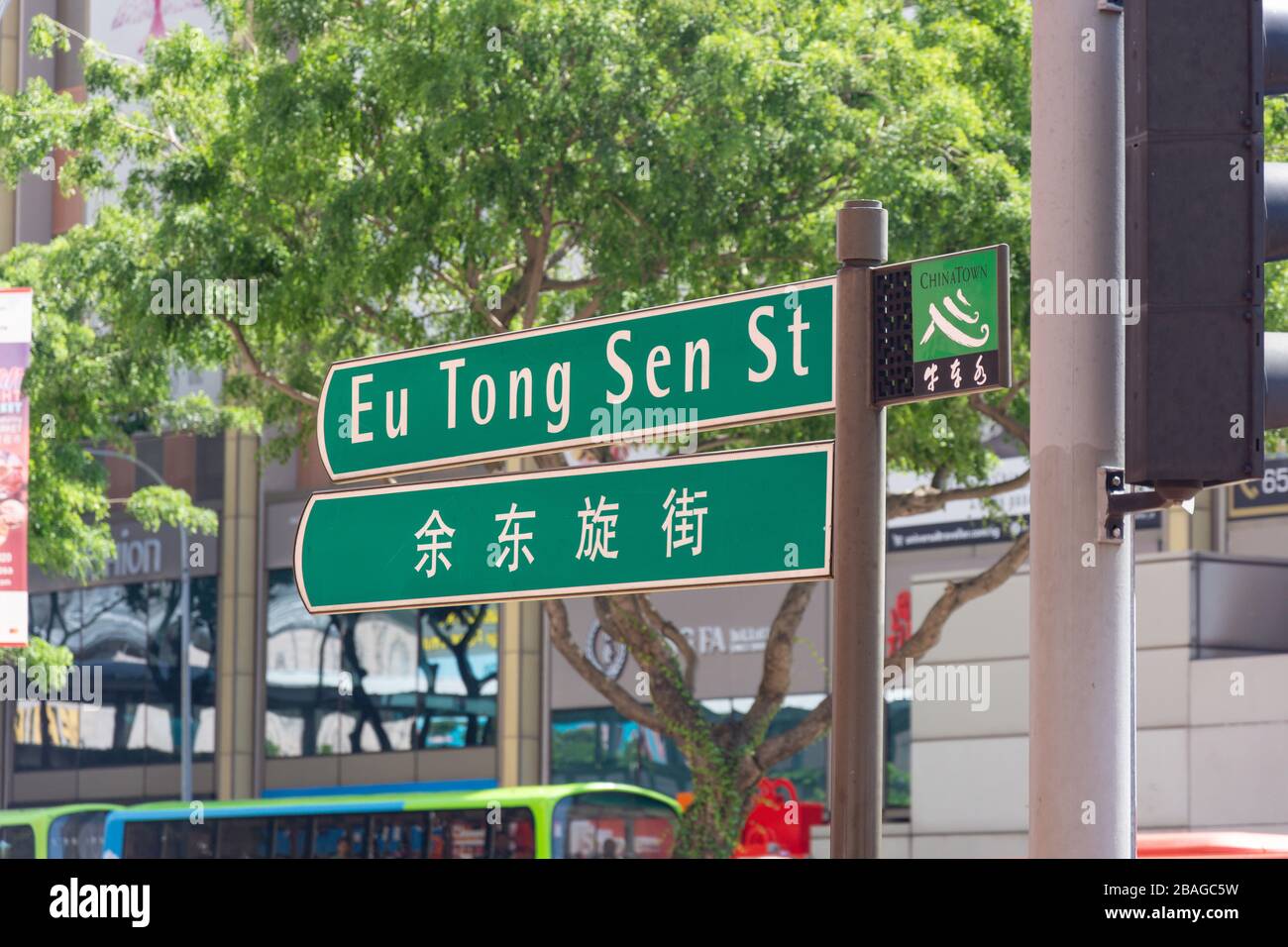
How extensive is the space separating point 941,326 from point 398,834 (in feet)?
69.2

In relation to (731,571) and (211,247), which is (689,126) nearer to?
(211,247)

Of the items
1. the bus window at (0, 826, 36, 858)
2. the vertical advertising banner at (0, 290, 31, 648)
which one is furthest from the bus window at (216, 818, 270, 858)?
the vertical advertising banner at (0, 290, 31, 648)

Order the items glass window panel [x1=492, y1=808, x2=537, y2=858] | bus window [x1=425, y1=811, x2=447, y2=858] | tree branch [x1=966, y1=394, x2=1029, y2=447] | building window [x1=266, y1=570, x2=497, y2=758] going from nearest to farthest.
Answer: tree branch [x1=966, y1=394, x2=1029, y2=447] < glass window panel [x1=492, y1=808, x2=537, y2=858] < bus window [x1=425, y1=811, x2=447, y2=858] < building window [x1=266, y1=570, x2=497, y2=758]

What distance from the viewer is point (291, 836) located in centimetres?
2578

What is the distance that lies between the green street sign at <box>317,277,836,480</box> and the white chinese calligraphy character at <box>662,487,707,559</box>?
0.60 ft

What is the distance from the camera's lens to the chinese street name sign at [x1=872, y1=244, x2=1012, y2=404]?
14.0 ft

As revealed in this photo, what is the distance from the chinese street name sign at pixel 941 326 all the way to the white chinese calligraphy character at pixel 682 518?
0.57 m

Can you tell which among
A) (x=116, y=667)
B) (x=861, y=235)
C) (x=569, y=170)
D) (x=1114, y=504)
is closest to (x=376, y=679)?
(x=116, y=667)

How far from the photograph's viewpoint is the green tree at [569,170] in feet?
54.6

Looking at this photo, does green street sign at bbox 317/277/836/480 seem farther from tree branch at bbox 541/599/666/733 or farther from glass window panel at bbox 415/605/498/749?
glass window panel at bbox 415/605/498/749
